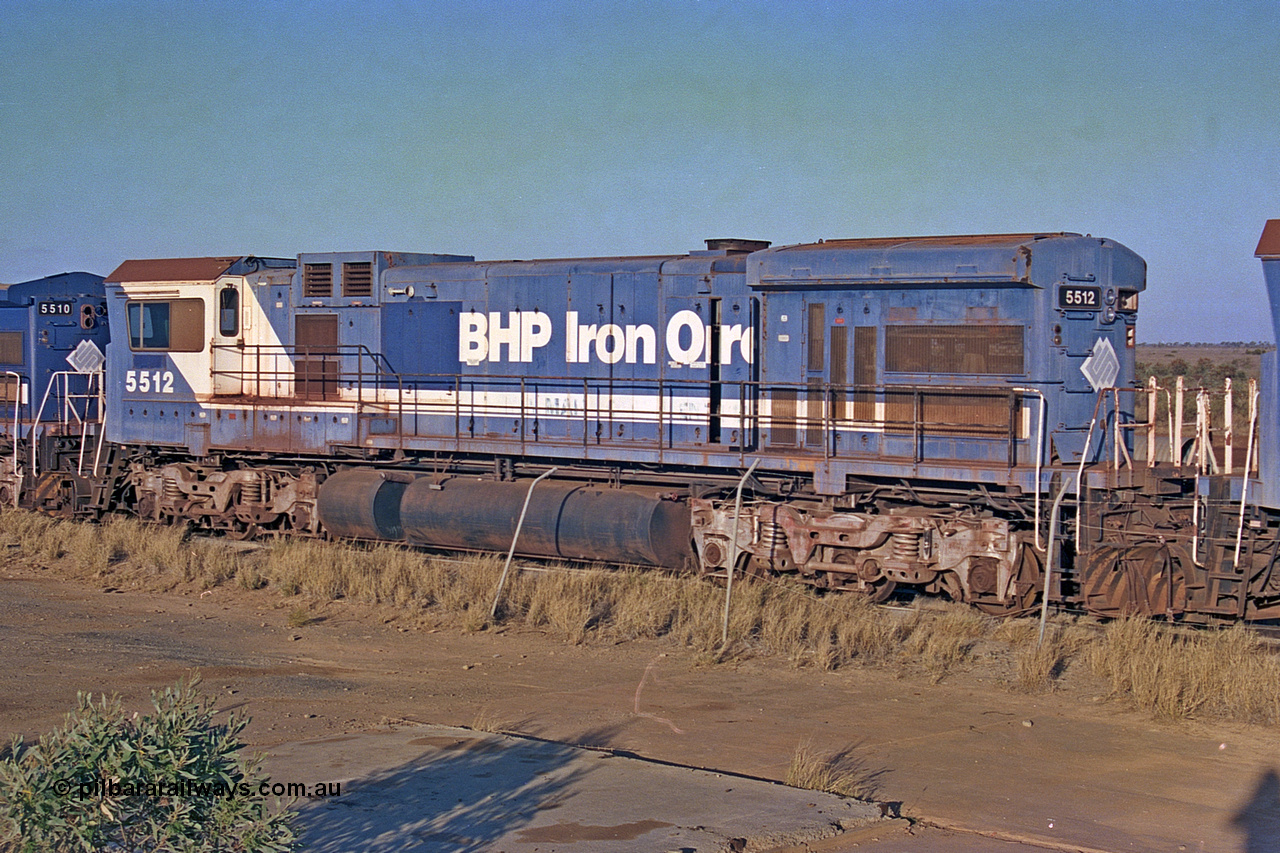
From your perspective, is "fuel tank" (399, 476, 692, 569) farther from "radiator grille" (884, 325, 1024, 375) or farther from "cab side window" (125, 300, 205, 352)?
"cab side window" (125, 300, 205, 352)

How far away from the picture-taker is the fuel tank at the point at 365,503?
1670 centimetres

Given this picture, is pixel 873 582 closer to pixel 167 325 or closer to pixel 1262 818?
pixel 1262 818

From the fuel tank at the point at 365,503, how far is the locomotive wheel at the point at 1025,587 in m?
8.21

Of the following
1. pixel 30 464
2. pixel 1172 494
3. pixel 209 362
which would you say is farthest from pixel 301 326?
pixel 1172 494

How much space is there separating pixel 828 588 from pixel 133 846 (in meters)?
9.48

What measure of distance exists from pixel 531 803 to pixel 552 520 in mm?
8208

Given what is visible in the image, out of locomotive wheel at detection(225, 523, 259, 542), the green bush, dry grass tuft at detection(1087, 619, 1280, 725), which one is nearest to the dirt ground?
dry grass tuft at detection(1087, 619, 1280, 725)

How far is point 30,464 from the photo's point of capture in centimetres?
2036

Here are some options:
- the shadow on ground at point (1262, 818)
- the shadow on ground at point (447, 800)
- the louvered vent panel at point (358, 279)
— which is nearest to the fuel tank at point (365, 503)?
the louvered vent panel at point (358, 279)

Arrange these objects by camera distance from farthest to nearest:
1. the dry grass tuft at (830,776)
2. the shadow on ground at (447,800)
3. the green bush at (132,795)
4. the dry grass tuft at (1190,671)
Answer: the dry grass tuft at (1190,671) → the dry grass tuft at (830,776) → the shadow on ground at (447,800) → the green bush at (132,795)

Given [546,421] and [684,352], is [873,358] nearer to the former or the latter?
[684,352]

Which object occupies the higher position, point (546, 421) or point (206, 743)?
point (546, 421)

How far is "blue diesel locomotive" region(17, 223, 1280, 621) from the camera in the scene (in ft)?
40.3

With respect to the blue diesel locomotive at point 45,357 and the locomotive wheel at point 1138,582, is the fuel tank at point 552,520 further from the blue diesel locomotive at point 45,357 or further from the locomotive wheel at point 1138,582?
the blue diesel locomotive at point 45,357
